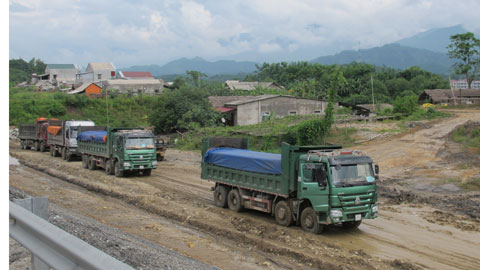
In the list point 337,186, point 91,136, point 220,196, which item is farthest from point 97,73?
point 337,186

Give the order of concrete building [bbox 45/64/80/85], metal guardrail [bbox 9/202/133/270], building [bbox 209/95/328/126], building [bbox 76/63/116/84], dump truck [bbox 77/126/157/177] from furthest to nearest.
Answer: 1. concrete building [bbox 45/64/80/85]
2. building [bbox 76/63/116/84]
3. building [bbox 209/95/328/126]
4. dump truck [bbox 77/126/157/177]
5. metal guardrail [bbox 9/202/133/270]

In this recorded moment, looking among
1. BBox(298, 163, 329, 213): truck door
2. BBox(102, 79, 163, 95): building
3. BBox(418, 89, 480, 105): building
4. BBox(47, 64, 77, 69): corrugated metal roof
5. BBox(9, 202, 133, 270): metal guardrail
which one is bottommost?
BBox(298, 163, 329, 213): truck door

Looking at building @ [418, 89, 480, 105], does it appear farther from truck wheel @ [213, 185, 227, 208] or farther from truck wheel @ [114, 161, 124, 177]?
truck wheel @ [213, 185, 227, 208]

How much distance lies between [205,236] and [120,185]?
419 inches

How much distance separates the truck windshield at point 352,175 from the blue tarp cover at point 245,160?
6.48ft

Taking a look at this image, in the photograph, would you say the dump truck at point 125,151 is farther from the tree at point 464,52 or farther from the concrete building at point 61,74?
the concrete building at point 61,74

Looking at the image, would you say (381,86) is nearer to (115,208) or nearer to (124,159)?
(124,159)

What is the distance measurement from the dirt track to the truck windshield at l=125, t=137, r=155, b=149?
1839 mm

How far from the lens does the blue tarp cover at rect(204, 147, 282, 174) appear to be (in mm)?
15180

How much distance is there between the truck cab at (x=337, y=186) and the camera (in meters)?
13.4

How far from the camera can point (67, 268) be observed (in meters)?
3.92

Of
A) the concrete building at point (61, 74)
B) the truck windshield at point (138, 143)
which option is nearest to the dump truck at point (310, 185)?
the truck windshield at point (138, 143)

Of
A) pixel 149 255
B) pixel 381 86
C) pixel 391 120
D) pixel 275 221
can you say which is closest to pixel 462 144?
pixel 391 120

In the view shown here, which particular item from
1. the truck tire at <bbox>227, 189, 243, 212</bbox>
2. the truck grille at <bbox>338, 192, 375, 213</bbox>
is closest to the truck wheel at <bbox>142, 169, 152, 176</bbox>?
the truck tire at <bbox>227, 189, 243, 212</bbox>
